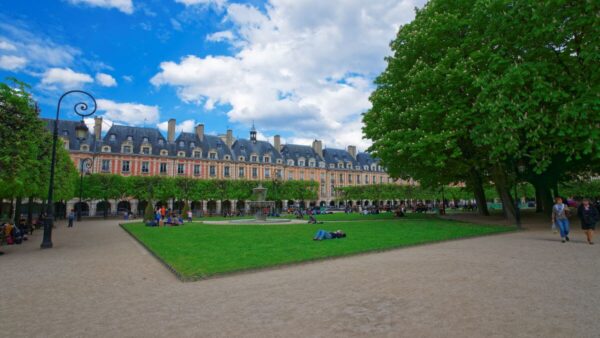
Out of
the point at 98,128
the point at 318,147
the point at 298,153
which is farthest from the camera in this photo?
the point at 318,147

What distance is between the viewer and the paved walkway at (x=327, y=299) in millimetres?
4930

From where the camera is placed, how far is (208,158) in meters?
65.1

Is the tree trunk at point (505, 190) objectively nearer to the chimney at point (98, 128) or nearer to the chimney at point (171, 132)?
the chimney at point (171, 132)

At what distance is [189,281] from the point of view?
8086mm

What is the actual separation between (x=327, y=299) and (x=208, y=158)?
61.6 meters

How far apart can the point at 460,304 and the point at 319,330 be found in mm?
2650

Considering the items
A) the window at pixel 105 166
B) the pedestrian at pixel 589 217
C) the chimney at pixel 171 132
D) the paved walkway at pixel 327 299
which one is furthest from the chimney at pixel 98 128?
the pedestrian at pixel 589 217

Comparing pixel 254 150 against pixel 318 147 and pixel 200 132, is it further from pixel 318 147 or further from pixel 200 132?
pixel 318 147

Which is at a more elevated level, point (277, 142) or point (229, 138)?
point (277, 142)

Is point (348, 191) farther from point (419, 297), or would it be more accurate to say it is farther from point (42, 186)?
point (419, 297)

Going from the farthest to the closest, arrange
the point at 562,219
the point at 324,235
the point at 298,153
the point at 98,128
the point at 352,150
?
the point at 352,150 → the point at 298,153 → the point at 98,128 → the point at 324,235 → the point at 562,219

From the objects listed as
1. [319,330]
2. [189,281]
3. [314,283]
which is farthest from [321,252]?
[319,330]

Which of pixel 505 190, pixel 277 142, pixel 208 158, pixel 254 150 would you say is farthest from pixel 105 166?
pixel 505 190

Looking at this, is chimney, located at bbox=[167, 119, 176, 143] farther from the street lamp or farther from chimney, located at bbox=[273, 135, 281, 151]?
the street lamp
